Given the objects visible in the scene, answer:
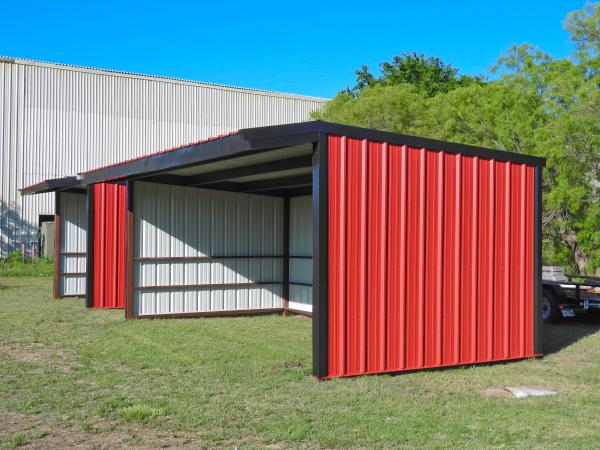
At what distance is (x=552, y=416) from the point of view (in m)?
6.42

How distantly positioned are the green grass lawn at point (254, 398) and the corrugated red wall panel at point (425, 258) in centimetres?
38

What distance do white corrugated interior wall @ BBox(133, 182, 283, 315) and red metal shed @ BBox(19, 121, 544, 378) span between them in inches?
111

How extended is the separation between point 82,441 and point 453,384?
4172mm

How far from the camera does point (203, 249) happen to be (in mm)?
14406

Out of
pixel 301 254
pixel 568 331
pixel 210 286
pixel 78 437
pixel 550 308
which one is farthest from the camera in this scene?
pixel 301 254

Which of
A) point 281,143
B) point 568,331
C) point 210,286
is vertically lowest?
point 568,331

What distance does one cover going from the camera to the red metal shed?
8.09m

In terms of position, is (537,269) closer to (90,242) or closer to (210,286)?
(210,286)

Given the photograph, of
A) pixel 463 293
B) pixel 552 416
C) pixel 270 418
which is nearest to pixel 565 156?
pixel 463 293

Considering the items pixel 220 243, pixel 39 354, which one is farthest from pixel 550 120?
pixel 39 354

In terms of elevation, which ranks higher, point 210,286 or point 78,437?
point 210,286

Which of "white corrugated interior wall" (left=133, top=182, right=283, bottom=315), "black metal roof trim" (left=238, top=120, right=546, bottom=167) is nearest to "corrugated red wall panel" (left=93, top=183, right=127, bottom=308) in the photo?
"white corrugated interior wall" (left=133, top=182, right=283, bottom=315)

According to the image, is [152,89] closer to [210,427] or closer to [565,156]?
[565,156]

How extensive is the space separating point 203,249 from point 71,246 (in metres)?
4.96
